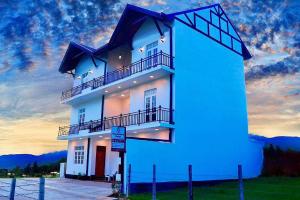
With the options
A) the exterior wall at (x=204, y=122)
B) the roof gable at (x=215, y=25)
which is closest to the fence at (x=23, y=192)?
the exterior wall at (x=204, y=122)

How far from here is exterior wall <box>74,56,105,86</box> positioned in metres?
24.4

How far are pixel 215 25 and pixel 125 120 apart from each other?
362 inches

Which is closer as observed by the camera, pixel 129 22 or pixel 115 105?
pixel 129 22

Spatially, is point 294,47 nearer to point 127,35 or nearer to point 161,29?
point 161,29

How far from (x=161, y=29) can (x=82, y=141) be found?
36.5ft

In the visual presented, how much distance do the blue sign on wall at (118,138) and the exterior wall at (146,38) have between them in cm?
819

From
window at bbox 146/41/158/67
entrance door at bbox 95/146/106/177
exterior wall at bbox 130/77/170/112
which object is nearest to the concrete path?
exterior wall at bbox 130/77/170/112

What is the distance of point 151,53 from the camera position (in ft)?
64.9

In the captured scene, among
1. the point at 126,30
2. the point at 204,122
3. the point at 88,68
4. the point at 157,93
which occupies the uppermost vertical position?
the point at 126,30

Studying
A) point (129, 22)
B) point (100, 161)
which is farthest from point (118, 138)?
point (100, 161)

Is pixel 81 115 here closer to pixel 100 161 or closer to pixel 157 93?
pixel 100 161

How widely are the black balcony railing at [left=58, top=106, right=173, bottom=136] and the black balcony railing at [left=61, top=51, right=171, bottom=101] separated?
255 cm

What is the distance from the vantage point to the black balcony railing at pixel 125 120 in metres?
17.0

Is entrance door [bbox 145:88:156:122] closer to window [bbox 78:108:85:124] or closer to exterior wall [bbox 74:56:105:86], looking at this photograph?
exterior wall [bbox 74:56:105:86]
